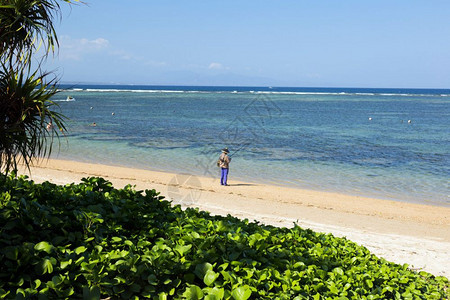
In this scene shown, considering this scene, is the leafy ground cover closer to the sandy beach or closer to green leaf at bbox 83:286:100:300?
green leaf at bbox 83:286:100:300

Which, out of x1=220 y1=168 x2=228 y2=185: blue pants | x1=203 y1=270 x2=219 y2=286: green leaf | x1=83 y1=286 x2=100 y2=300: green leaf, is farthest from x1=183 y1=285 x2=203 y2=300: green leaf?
x1=220 y1=168 x2=228 y2=185: blue pants

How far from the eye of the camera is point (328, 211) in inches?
613

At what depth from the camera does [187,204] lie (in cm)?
1448

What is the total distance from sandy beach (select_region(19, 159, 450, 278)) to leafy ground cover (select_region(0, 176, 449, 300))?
480 cm

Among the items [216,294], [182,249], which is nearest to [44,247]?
[182,249]

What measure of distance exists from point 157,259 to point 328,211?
12350 mm

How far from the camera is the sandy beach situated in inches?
428

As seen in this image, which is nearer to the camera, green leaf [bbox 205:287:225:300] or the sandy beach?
green leaf [bbox 205:287:225:300]

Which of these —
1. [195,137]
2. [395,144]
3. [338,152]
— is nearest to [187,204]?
[338,152]

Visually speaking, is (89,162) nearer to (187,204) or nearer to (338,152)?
(187,204)

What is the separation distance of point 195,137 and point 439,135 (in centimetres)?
2414

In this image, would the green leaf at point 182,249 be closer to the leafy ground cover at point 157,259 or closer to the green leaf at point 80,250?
the leafy ground cover at point 157,259

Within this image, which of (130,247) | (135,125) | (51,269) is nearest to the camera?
(51,269)

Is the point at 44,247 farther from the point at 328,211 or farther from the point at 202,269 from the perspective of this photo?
the point at 328,211
